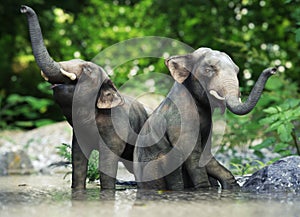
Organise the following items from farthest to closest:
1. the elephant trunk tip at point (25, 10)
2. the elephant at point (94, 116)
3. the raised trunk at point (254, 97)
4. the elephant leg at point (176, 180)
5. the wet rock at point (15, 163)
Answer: the wet rock at point (15, 163) < the elephant leg at point (176, 180) < the elephant at point (94, 116) < the elephant trunk tip at point (25, 10) < the raised trunk at point (254, 97)

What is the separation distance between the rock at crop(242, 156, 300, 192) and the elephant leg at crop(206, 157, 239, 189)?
0.37ft

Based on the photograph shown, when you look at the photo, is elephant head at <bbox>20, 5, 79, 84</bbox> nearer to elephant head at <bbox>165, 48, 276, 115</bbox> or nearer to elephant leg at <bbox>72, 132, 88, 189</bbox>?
elephant leg at <bbox>72, 132, 88, 189</bbox>

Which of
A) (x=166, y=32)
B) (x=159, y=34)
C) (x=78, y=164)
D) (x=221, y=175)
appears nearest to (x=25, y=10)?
(x=78, y=164)

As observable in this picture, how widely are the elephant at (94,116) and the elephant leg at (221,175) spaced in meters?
0.65

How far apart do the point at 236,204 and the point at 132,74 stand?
29.2ft

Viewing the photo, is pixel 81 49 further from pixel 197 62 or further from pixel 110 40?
pixel 197 62

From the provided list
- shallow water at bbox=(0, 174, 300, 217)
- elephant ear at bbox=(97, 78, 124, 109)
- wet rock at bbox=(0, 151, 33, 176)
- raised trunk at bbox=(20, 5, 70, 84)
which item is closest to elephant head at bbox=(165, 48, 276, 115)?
elephant ear at bbox=(97, 78, 124, 109)

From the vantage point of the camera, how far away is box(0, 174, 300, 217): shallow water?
3186mm

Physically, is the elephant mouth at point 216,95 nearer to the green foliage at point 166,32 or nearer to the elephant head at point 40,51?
the elephant head at point 40,51

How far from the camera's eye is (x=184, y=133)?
438 centimetres

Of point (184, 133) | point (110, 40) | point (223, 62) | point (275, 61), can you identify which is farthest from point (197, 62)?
point (110, 40)

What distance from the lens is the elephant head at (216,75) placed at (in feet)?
12.6

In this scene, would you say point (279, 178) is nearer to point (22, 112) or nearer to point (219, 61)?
point (219, 61)

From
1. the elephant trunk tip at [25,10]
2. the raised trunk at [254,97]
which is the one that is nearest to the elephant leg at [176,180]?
the raised trunk at [254,97]
